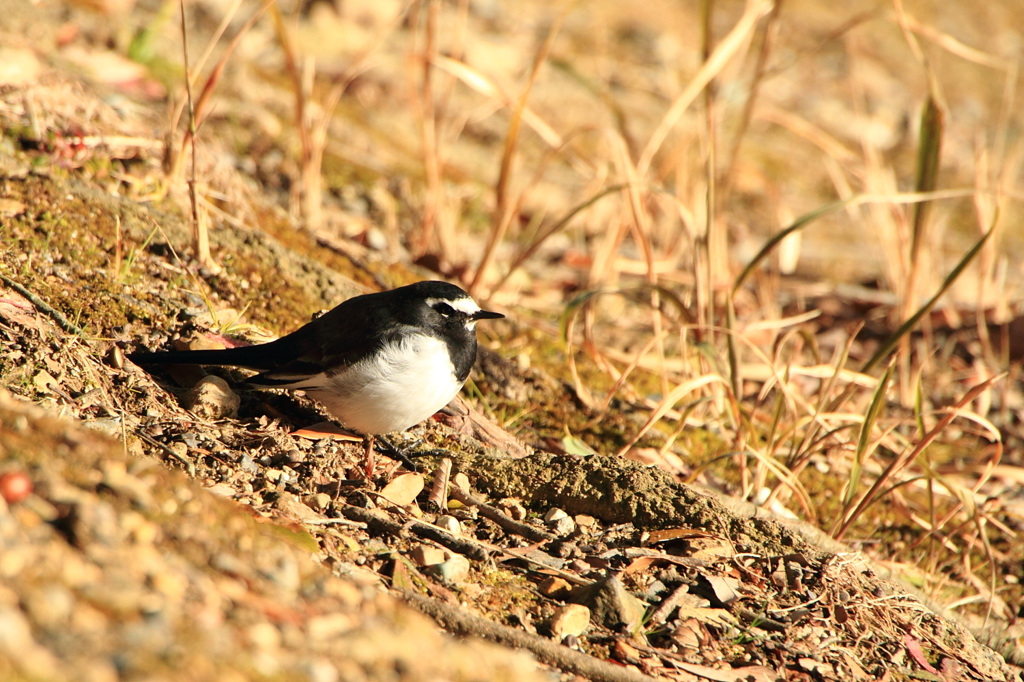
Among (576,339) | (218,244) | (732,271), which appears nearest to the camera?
(218,244)

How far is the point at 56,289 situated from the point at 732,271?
4483 mm

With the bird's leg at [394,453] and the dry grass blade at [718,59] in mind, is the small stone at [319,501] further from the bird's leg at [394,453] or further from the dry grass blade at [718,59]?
the dry grass blade at [718,59]

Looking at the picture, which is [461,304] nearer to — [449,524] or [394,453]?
[394,453]

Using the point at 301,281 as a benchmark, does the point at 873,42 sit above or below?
above

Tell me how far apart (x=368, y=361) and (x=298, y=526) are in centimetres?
86

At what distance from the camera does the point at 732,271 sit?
640 cm

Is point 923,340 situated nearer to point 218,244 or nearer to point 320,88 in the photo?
point 218,244

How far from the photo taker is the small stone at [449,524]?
2.89m

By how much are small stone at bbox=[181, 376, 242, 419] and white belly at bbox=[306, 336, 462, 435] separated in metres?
0.30

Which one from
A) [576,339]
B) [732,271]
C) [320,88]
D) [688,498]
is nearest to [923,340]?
[732,271]

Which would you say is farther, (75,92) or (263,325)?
(75,92)

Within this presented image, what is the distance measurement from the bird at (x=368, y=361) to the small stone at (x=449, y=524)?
0.39 meters

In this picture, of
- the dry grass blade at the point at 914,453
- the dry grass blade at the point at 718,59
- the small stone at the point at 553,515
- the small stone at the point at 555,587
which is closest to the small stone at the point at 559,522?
the small stone at the point at 553,515

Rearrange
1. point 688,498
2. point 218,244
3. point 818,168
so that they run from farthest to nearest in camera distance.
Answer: point 818,168 → point 218,244 → point 688,498
